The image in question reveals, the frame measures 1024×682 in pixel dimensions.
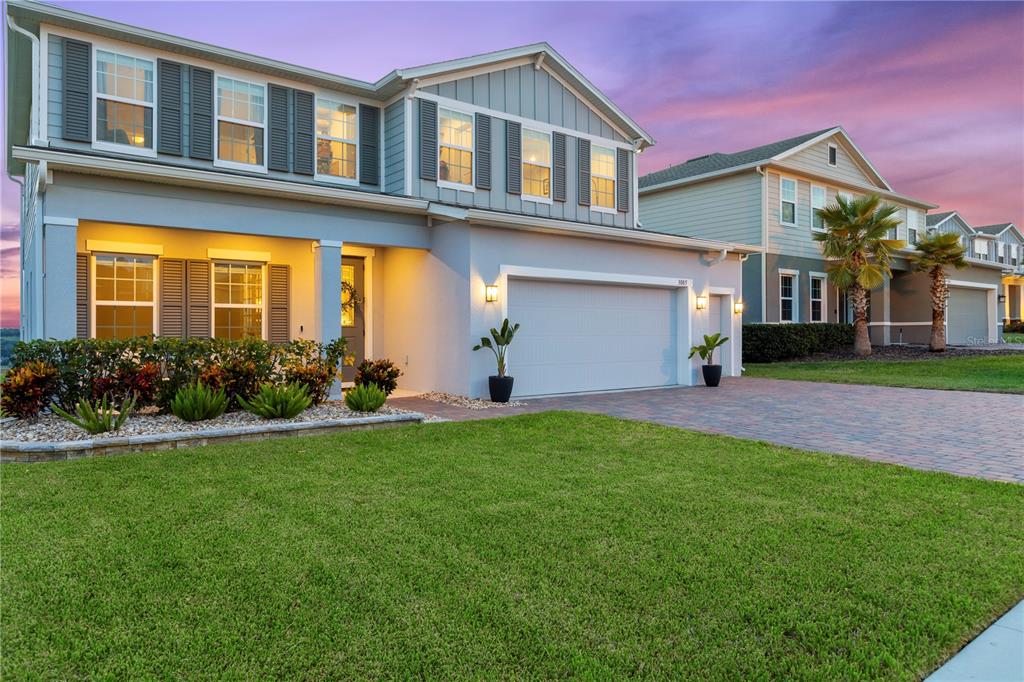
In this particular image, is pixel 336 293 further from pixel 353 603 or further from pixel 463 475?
pixel 353 603

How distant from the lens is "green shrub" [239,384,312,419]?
7.43 meters

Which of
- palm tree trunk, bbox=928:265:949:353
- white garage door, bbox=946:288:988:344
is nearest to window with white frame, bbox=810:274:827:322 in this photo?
Answer: palm tree trunk, bbox=928:265:949:353

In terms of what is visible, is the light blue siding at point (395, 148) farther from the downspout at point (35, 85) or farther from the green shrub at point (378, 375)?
the downspout at point (35, 85)

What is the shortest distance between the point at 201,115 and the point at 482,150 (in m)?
5.25

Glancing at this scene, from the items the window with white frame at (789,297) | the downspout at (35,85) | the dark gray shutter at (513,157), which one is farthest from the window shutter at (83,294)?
the window with white frame at (789,297)

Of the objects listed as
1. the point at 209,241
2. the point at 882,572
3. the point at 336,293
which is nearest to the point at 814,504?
the point at 882,572

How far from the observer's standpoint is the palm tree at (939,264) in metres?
21.5

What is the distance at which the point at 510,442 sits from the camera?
671 cm

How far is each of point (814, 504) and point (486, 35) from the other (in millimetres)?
14593

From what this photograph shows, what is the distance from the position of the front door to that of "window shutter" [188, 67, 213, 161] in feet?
9.95

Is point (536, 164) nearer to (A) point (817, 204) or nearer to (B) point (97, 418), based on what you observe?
(B) point (97, 418)

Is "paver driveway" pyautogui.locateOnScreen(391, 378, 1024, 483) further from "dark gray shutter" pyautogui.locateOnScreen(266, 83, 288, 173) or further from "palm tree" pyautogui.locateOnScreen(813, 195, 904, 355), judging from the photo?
"palm tree" pyautogui.locateOnScreen(813, 195, 904, 355)

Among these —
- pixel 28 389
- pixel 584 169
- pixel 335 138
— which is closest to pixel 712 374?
pixel 584 169

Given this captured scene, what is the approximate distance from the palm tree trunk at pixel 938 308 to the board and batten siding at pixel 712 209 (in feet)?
23.7
